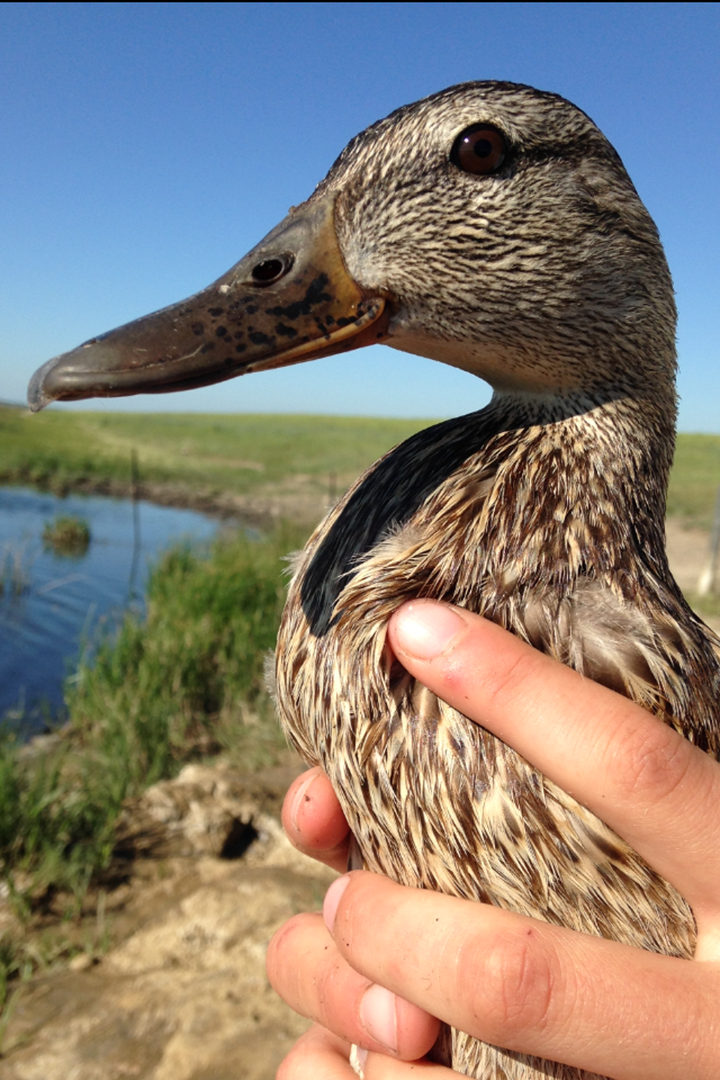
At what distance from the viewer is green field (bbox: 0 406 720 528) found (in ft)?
105

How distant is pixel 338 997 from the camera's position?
1.78 metres

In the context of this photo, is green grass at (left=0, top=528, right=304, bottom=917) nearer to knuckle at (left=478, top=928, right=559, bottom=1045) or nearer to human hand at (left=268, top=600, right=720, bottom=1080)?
human hand at (left=268, top=600, right=720, bottom=1080)

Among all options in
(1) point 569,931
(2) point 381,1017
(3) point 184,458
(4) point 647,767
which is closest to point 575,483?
(4) point 647,767

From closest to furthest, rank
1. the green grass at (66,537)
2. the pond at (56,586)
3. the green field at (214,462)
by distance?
1. the pond at (56,586)
2. the green grass at (66,537)
3. the green field at (214,462)

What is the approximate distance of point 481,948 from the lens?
4.34ft

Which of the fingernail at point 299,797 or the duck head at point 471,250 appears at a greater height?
the duck head at point 471,250

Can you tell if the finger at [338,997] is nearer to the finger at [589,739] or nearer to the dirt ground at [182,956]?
the finger at [589,739]

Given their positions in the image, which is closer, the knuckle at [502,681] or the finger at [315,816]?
the knuckle at [502,681]

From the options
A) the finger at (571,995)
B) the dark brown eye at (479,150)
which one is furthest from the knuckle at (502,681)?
the dark brown eye at (479,150)

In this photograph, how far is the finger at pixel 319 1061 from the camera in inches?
71.7

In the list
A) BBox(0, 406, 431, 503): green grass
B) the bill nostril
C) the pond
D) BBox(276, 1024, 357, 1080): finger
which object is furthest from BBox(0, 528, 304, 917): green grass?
BBox(0, 406, 431, 503): green grass

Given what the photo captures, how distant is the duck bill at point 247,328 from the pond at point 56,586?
688 cm

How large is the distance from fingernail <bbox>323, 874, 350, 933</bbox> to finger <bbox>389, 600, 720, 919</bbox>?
584 mm

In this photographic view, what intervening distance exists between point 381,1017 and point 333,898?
0.86 feet
